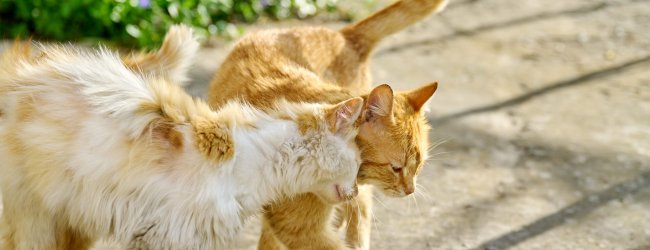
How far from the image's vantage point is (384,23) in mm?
4883

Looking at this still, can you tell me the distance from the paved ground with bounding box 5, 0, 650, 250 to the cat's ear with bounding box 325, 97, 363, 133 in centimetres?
121

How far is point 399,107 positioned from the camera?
3773 millimetres

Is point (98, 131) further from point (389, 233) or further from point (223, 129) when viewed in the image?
point (389, 233)

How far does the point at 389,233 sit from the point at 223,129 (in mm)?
1474

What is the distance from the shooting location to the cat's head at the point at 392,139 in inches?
142

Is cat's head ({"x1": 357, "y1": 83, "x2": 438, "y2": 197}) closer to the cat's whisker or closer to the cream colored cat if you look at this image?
the cream colored cat

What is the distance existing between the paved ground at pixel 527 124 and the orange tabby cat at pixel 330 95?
0.68m

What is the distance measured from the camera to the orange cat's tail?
4.86 metres

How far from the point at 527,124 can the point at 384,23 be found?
1532 millimetres

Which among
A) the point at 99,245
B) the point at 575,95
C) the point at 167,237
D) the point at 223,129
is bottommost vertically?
the point at 575,95

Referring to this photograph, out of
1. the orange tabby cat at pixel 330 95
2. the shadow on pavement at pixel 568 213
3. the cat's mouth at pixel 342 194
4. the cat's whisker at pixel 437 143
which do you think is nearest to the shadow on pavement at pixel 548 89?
the cat's whisker at pixel 437 143

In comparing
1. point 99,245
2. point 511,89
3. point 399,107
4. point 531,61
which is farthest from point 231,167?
point 531,61

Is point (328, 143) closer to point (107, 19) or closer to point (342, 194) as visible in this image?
point (342, 194)

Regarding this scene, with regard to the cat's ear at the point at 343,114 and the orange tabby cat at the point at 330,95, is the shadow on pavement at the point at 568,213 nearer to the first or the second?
the orange tabby cat at the point at 330,95
